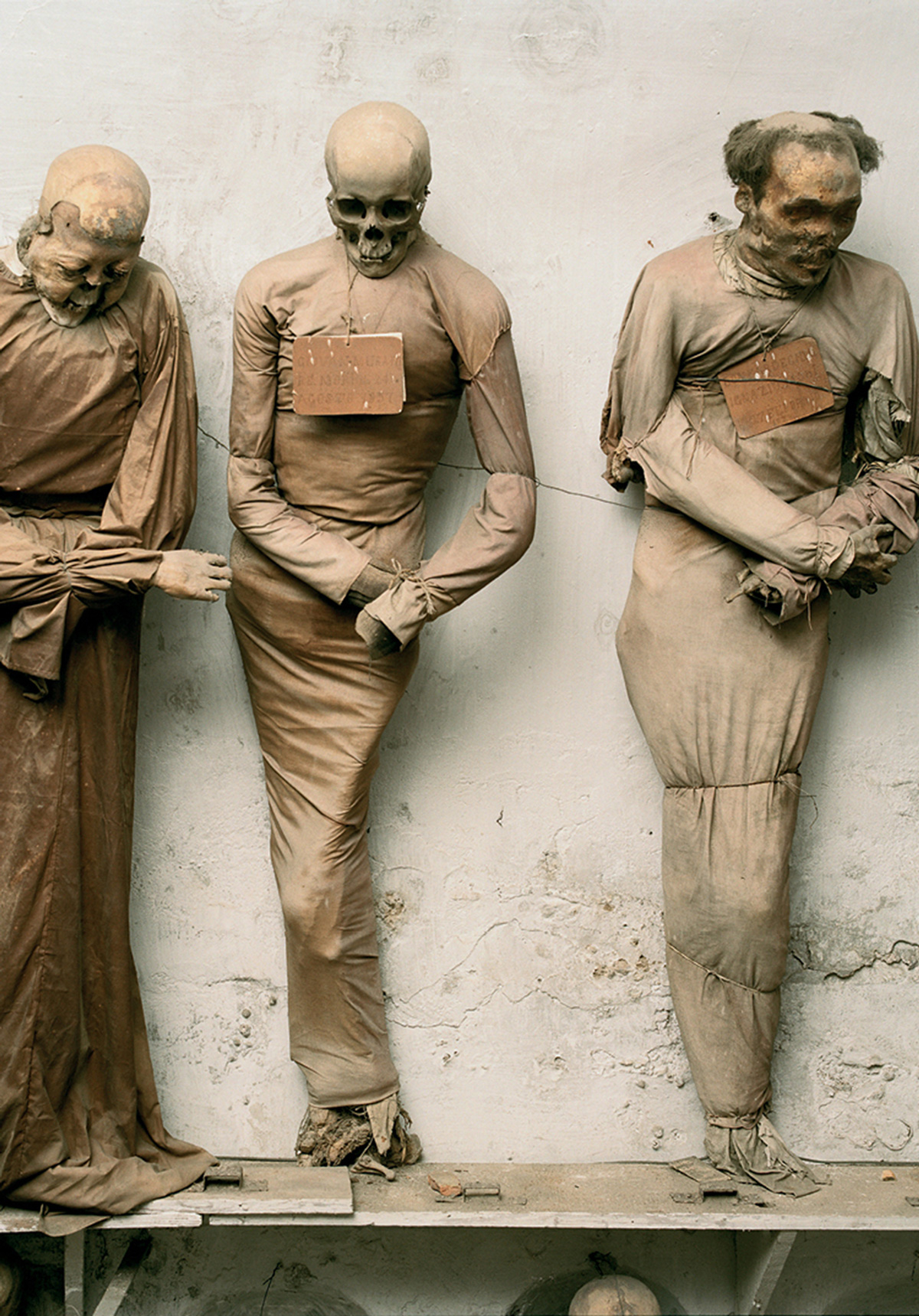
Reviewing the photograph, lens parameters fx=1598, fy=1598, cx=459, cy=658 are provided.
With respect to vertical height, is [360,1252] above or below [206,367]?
below

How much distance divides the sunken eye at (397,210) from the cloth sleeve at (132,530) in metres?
0.50

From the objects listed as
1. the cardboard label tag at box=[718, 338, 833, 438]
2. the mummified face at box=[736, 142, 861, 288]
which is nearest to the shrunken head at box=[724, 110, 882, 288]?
the mummified face at box=[736, 142, 861, 288]

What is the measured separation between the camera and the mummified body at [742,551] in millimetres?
3492

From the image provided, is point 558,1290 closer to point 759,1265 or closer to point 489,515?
point 759,1265

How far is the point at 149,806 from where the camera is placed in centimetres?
383

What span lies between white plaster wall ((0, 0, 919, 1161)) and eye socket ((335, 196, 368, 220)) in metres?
0.33

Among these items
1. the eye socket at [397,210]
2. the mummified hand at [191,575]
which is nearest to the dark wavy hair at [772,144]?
the eye socket at [397,210]

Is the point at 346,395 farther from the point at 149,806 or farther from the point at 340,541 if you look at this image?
the point at 149,806

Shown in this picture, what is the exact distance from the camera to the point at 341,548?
11.5ft

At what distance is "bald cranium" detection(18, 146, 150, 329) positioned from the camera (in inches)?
127

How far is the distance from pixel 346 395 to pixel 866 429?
118 centimetres

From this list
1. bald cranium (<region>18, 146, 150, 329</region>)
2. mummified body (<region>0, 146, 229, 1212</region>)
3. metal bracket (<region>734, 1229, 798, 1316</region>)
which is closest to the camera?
bald cranium (<region>18, 146, 150, 329</region>)

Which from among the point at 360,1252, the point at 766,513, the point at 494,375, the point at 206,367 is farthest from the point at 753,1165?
the point at 206,367

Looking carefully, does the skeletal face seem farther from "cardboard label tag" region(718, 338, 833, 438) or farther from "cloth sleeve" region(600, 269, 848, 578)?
"cardboard label tag" region(718, 338, 833, 438)
